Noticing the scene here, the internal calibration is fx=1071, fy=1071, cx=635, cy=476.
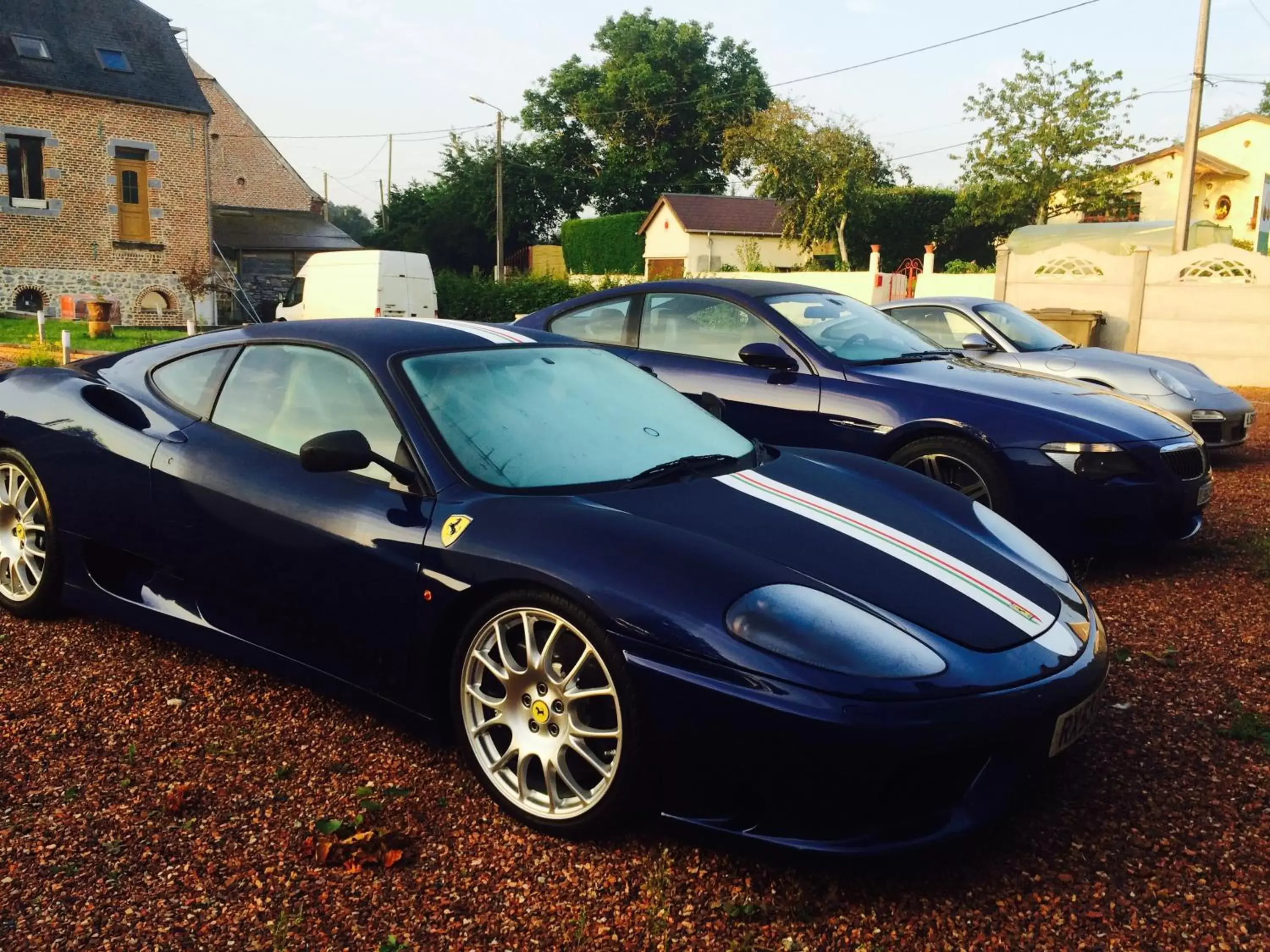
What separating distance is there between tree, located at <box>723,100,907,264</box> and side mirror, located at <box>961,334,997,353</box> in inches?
1026

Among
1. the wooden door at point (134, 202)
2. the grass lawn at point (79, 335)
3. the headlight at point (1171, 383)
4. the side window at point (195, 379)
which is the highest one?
the wooden door at point (134, 202)

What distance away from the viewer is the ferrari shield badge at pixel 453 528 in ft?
9.59

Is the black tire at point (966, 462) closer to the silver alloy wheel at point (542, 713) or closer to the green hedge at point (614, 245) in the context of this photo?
the silver alloy wheel at point (542, 713)

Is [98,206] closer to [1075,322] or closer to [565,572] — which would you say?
[1075,322]

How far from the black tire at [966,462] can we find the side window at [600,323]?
1.91 meters

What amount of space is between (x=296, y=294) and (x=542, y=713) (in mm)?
22411

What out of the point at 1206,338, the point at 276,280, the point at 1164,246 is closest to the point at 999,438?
the point at 1206,338

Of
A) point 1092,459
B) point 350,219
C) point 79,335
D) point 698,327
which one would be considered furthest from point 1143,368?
point 350,219

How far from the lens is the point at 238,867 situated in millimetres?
2660

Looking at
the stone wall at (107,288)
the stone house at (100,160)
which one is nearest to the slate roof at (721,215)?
the stone house at (100,160)

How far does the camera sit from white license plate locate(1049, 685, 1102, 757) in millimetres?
2605

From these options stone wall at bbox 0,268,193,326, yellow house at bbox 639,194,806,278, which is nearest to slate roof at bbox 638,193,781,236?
yellow house at bbox 639,194,806,278

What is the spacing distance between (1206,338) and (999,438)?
12408mm

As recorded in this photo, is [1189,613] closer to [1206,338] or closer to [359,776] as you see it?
[359,776]
